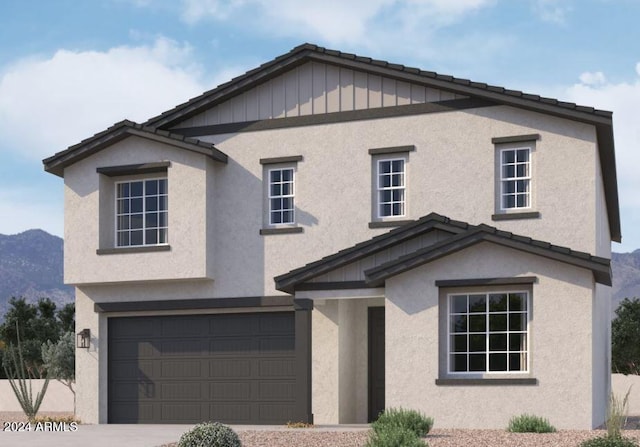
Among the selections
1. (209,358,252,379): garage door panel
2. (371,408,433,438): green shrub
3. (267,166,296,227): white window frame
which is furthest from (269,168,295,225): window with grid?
(371,408,433,438): green shrub

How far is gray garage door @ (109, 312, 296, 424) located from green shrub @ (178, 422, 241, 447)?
8.33m

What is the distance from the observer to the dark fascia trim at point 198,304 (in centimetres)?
2384

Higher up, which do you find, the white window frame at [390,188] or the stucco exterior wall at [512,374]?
the white window frame at [390,188]

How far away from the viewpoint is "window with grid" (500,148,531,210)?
73.7 feet

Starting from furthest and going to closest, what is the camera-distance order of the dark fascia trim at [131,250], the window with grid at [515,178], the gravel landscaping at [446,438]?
the dark fascia trim at [131,250] < the window with grid at [515,178] < the gravel landscaping at [446,438]

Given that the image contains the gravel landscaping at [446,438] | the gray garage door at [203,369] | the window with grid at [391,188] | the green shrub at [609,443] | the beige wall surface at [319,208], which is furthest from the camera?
the gray garage door at [203,369]

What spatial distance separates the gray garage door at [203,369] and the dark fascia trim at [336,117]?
4.41 m

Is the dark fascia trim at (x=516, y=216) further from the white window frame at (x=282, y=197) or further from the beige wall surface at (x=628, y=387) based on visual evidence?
the beige wall surface at (x=628, y=387)

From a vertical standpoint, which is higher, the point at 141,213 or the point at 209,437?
the point at 141,213

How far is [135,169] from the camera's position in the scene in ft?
81.2

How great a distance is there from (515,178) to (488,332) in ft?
12.5

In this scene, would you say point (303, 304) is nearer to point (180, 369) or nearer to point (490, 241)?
point (180, 369)

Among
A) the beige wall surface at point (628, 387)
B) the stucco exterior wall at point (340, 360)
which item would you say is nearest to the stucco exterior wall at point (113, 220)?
the stucco exterior wall at point (340, 360)

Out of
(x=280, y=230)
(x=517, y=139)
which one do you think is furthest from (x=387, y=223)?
(x=517, y=139)
